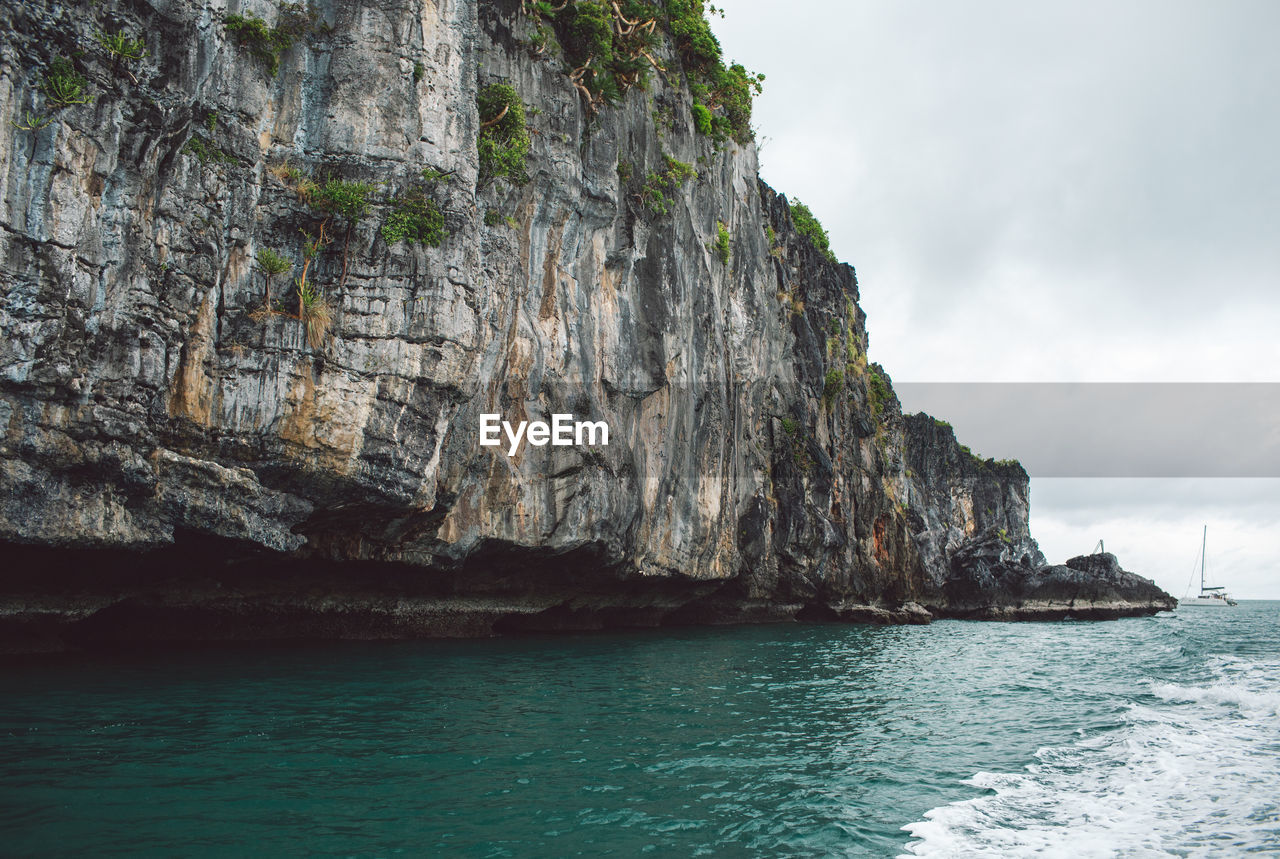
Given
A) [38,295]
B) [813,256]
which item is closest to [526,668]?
[38,295]

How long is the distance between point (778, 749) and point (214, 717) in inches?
310

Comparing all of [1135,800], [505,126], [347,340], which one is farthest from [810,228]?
[1135,800]

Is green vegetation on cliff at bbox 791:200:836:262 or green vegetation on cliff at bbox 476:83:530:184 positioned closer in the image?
green vegetation on cliff at bbox 476:83:530:184

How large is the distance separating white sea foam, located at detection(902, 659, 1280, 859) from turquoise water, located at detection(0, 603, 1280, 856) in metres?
0.04

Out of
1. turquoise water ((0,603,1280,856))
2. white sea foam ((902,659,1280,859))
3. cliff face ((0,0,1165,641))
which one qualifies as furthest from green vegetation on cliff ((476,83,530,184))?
white sea foam ((902,659,1280,859))

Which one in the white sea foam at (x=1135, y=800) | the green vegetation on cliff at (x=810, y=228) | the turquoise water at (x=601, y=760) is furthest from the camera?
the green vegetation on cliff at (x=810, y=228)

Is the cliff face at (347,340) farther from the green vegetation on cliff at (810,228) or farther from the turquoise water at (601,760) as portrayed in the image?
the green vegetation on cliff at (810,228)

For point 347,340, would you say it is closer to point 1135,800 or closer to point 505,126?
point 505,126

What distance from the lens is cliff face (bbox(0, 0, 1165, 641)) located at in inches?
481

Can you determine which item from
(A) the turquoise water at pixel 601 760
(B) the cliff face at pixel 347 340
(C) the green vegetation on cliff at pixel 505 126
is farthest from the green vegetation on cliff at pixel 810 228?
(A) the turquoise water at pixel 601 760

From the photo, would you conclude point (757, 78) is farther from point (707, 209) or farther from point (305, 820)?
point (305, 820)

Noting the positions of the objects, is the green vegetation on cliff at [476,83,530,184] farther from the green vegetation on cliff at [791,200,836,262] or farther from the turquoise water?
the green vegetation on cliff at [791,200,836,262]

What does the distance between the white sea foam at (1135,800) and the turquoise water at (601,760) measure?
0.04 meters

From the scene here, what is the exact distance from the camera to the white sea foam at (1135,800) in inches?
307
